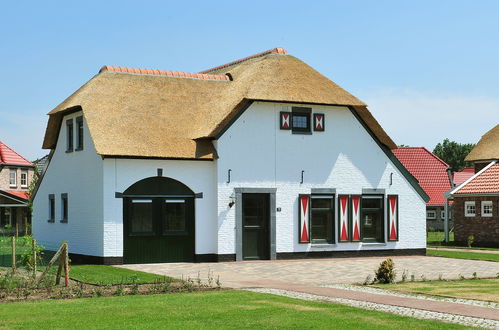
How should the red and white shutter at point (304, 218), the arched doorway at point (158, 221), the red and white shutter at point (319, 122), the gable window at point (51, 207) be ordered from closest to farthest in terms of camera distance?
the arched doorway at point (158, 221) → the red and white shutter at point (304, 218) → the red and white shutter at point (319, 122) → the gable window at point (51, 207)

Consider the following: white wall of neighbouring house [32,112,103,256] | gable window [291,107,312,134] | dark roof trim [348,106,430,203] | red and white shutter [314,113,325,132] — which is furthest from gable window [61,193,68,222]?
dark roof trim [348,106,430,203]

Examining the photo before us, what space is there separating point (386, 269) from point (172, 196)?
9.68m

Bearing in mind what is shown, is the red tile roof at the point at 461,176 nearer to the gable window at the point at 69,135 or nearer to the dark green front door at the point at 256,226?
the dark green front door at the point at 256,226

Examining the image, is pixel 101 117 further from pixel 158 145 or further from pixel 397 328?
pixel 397 328

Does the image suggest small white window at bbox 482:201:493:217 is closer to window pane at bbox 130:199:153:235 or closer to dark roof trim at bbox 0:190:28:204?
window pane at bbox 130:199:153:235

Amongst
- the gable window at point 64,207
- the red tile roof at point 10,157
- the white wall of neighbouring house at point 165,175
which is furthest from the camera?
the red tile roof at point 10,157

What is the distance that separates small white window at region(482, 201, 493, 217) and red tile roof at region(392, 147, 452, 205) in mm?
20683

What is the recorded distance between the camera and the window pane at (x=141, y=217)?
26.5 metres

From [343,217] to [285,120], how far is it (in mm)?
4389

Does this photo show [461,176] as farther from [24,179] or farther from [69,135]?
[69,135]

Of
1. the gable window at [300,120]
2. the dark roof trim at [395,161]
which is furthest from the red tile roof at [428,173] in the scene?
the gable window at [300,120]

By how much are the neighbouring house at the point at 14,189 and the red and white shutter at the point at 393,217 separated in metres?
33.7

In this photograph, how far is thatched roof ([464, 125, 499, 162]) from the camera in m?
52.1

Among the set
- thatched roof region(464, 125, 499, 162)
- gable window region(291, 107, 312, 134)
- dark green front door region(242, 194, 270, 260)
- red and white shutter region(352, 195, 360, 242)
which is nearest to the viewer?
dark green front door region(242, 194, 270, 260)
